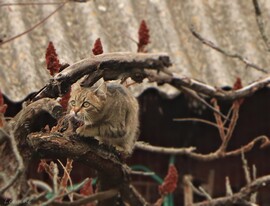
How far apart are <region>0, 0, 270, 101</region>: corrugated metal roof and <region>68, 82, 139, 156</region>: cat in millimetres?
1388

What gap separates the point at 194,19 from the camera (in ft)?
21.5

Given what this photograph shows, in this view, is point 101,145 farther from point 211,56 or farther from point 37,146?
point 211,56

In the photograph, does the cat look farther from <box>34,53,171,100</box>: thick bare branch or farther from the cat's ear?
<box>34,53,171,100</box>: thick bare branch

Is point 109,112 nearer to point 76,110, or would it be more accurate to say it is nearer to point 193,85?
point 76,110

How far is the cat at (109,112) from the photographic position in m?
3.95

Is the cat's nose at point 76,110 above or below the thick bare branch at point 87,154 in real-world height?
above

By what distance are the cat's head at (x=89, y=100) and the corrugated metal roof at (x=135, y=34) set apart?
137cm

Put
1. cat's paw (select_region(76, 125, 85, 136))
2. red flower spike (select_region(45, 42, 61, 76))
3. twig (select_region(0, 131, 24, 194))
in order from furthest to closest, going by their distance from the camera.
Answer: red flower spike (select_region(45, 42, 61, 76))
cat's paw (select_region(76, 125, 85, 136))
twig (select_region(0, 131, 24, 194))

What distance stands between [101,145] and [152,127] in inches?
106

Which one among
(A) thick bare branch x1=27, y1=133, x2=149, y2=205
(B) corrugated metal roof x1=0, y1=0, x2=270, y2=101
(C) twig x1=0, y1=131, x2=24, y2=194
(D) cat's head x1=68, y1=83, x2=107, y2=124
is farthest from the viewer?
(B) corrugated metal roof x1=0, y1=0, x2=270, y2=101

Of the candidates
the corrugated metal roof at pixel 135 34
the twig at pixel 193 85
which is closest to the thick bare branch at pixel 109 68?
the twig at pixel 193 85

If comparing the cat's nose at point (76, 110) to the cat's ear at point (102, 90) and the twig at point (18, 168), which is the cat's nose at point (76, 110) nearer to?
the cat's ear at point (102, 90)

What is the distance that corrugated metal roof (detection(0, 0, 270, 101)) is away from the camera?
5.72 metres

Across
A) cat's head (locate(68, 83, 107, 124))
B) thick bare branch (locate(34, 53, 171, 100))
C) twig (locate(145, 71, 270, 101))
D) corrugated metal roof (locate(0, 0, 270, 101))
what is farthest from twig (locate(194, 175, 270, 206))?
twig (locate(145, 71, 270, 101))
